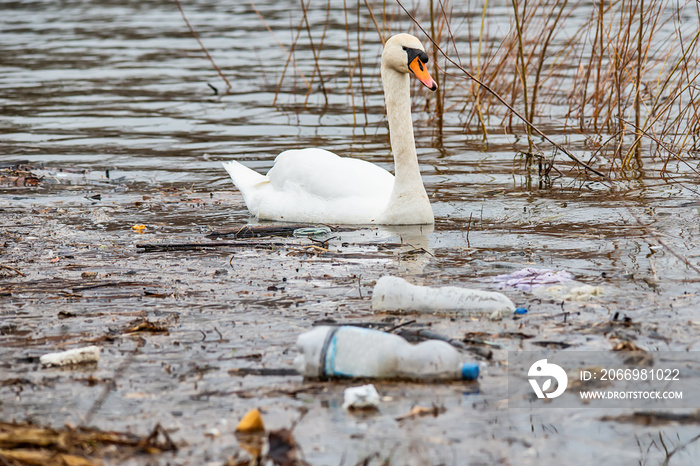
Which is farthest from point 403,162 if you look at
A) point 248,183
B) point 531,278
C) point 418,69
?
point 531,278

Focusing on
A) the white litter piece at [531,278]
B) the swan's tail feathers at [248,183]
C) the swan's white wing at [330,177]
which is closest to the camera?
the white litter piece at [531,278]

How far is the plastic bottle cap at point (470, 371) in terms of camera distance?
3.59 meters

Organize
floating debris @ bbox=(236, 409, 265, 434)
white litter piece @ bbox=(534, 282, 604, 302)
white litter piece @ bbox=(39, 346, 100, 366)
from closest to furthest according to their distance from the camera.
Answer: floating debris @ bbox=(236, 409, 265, 434)
white litter piece @ bbox=(39, 346, 100, 366)
white litter piece @ bbox=(534, 282, 604, 302)

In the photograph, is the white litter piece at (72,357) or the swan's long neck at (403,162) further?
the swan's long neck at (403,162)

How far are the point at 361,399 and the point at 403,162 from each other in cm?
374

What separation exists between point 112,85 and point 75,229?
9016 mm

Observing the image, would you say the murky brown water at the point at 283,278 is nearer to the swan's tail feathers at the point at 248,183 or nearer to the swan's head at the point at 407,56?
the swan's tail feathers at the point at 248,183

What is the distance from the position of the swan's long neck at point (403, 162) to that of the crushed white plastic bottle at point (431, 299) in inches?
88.8

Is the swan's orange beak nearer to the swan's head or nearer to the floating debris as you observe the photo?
the swan's head

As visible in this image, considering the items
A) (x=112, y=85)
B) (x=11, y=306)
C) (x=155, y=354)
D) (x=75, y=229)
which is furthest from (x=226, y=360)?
(x=112, y=85)

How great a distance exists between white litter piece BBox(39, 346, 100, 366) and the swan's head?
3.54 m

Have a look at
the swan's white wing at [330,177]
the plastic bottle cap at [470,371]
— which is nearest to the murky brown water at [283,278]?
the plastic bottle cap at [470,371]

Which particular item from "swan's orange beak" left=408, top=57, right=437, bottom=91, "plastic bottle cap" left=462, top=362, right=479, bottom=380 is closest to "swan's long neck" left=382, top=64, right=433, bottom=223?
"swan's orange beak" left=408, top=57, right=437, bottom=91

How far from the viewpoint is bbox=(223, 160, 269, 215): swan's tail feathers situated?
25.3ft
